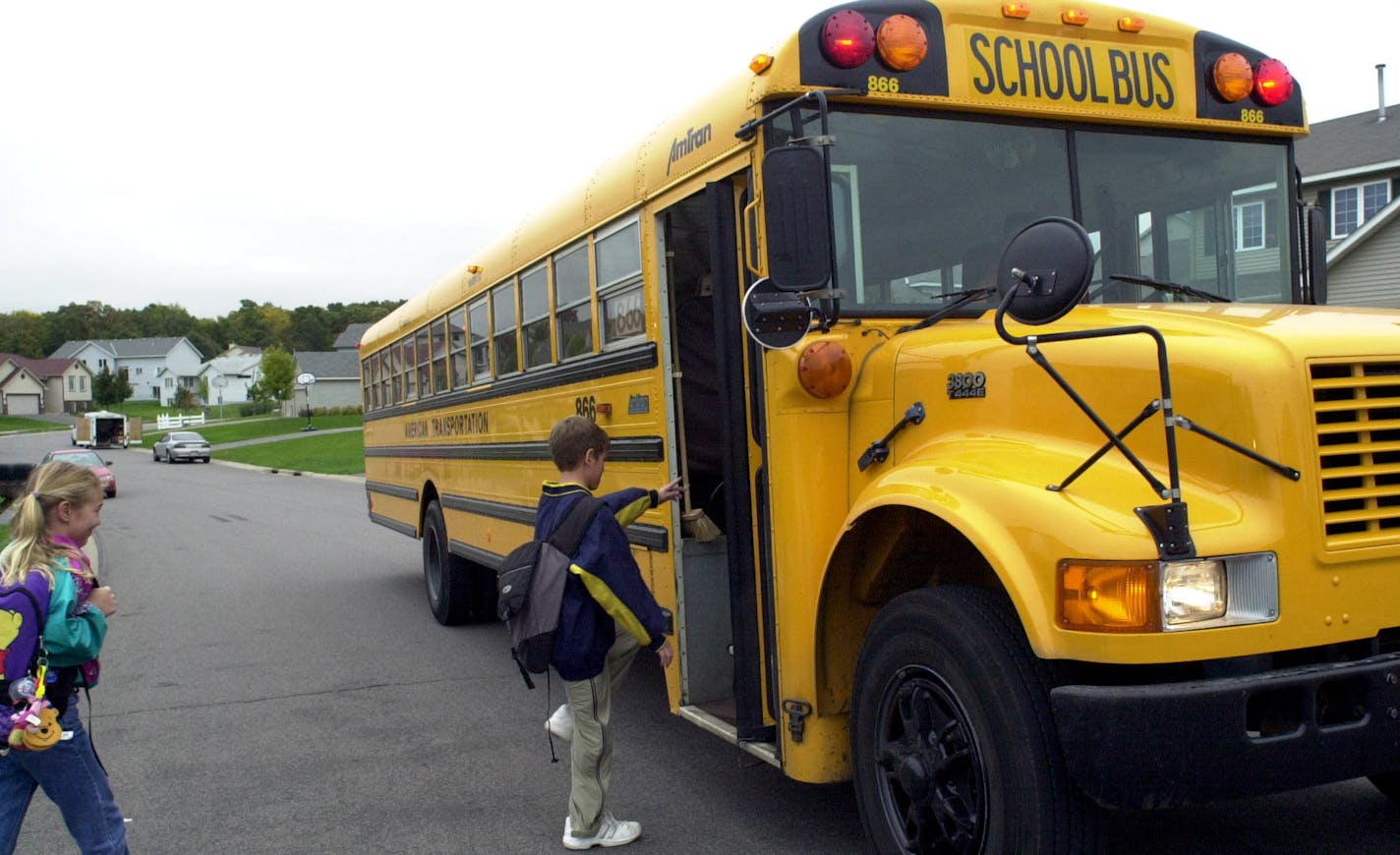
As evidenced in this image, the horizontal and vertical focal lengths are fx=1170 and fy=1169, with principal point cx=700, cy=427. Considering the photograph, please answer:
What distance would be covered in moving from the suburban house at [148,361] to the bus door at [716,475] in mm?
118281

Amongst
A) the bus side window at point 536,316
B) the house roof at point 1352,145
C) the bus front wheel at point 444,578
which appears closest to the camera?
the bus side window at point 536,316

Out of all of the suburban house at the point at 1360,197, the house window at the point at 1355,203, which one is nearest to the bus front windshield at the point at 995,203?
the suburban house at the point at 1360,197

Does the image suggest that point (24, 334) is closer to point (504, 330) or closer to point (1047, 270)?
point (504, 330)

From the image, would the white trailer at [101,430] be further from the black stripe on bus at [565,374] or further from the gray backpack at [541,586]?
the gray backpack at [541,586]

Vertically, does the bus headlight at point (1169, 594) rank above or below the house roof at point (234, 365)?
below

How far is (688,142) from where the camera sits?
425 centimetres

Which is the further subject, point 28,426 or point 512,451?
point 28,426

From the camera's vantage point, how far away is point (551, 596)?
151 inches

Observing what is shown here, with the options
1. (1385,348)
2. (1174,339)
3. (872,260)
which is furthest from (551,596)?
(1385,348)

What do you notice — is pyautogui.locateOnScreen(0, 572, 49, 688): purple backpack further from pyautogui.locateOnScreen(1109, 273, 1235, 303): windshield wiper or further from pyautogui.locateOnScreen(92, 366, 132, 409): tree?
pyautogui.locateOnScreen(92, 366, 132, 409): tree

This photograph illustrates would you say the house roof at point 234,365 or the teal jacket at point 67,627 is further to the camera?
the house roof at point 234,365

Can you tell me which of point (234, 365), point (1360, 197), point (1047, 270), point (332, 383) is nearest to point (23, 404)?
point (234, 365)

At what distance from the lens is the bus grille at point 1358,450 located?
2.63 m

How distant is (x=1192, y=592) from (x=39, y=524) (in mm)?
3027
